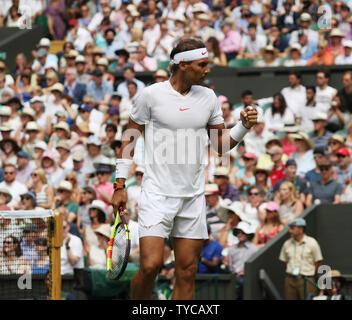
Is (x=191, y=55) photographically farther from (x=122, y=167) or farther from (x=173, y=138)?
(x=122, y=167)

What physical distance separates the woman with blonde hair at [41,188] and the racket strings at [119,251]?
6522mm

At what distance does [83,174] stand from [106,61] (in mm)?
3948

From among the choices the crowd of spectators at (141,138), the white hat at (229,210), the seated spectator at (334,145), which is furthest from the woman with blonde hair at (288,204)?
the seated spectator at (334,145)

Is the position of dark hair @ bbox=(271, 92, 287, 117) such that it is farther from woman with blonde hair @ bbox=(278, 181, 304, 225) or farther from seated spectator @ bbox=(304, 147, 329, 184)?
woman with blonde hair @ bbox=(278, 181, 304, 225)

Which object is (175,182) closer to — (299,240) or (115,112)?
(299,240)

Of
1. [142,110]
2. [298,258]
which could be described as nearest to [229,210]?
[298,258]

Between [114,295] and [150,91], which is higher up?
[150,91]

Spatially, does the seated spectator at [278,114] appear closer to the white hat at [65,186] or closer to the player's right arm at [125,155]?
the white hat at [65,186]

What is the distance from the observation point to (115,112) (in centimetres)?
1606

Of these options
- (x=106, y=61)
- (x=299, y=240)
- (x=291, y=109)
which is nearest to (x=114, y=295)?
(x=299, y=240)

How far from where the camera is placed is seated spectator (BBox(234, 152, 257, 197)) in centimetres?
1343

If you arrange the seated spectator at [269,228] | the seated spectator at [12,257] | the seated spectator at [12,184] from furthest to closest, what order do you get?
the seated spectator at [12,184] < the seated spectator at [269,228] < the seated spectator at [12,257]

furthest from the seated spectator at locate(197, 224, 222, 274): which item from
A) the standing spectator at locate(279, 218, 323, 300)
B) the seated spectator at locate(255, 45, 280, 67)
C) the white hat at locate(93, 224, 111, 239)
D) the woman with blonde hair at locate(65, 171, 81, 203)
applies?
the seated spectator at locate(255, 45, 280, 67)

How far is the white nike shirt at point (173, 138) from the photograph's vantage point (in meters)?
6.91
